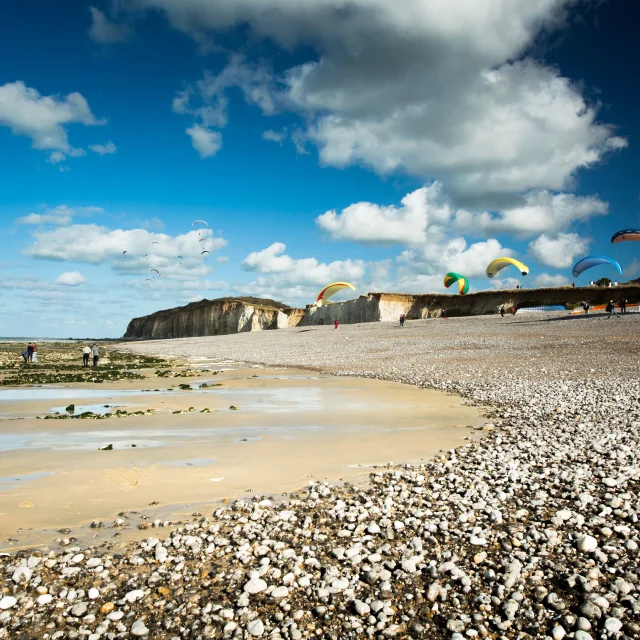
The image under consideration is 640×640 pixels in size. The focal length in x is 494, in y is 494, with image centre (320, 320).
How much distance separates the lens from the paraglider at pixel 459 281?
2867 inches

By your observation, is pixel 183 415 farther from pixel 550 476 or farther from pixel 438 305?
pixel 438 305

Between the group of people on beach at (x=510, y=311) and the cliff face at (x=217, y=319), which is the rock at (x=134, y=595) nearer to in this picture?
the group of people on beach at (x=510, y=311)

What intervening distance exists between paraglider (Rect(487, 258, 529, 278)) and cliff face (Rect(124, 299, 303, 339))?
36429 millimetres

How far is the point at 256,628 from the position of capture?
12.2 feet

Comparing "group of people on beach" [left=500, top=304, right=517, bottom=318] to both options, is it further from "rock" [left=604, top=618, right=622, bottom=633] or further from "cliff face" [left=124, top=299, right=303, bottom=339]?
"rock" [left=604, top=618, right=622, bottom=633]

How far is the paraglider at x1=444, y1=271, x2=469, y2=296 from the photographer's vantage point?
72812 mm

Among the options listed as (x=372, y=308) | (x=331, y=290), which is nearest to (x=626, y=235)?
(x=372, y=308)

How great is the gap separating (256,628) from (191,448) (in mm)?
5662

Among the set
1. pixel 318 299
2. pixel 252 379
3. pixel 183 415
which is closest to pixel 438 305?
pixel 318 299

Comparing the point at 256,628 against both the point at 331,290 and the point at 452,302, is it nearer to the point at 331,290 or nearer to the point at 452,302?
the point at 452,302

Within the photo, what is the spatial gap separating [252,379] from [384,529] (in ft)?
55.0

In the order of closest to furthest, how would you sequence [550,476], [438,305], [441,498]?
[441,498], [550,476], [438,305]

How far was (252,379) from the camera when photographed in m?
21.7

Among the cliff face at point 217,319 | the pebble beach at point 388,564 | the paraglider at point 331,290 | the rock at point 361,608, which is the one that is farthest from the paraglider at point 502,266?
the rock at point 361,608
